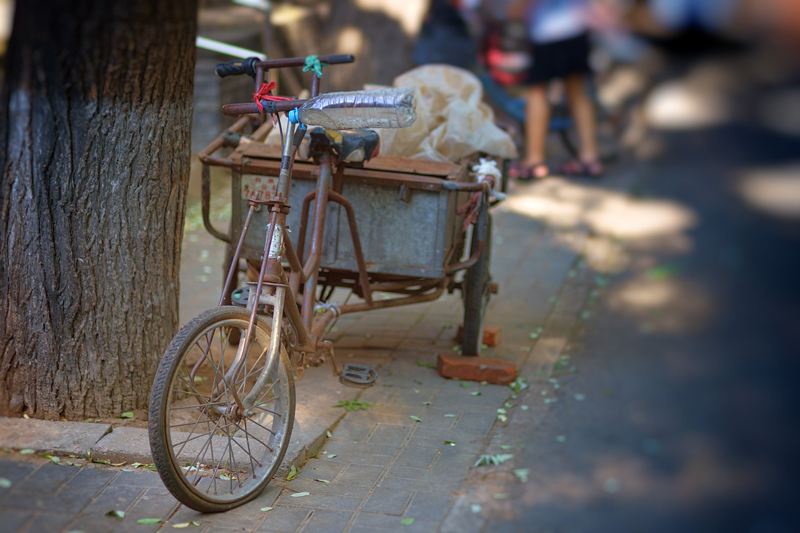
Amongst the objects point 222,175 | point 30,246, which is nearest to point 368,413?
point 30,246

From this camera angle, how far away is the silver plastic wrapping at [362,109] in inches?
112

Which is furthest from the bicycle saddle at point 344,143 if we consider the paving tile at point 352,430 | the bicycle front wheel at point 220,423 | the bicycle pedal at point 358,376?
the paving tile at point 352,430

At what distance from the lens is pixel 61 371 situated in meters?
3.19

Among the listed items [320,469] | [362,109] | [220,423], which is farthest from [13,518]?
[362,109]

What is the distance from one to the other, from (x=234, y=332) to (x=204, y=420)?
0.50 metres

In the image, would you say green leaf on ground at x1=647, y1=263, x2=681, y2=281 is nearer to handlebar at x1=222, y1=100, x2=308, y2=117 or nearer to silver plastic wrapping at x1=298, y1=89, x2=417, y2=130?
silver plastic wrapping at x1=298, y1=89, x2=417, y2=130

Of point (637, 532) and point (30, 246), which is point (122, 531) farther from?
point (637, 532)

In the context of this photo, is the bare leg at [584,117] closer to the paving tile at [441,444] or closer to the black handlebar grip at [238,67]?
the paving tile at [441,444]

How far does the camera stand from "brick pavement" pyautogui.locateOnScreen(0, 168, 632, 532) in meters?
2.77

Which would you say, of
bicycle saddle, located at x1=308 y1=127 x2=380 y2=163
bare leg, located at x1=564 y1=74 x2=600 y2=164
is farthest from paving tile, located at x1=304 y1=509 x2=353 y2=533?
bare leg, located at x1=564 y1=74 x2=600 y2=164

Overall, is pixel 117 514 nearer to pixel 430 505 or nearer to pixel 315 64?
pixel 430 505

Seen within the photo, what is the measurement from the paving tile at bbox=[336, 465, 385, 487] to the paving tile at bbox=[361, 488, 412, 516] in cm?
8

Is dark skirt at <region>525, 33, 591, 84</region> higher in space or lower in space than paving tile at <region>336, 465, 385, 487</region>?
higher

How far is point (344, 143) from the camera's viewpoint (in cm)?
355
